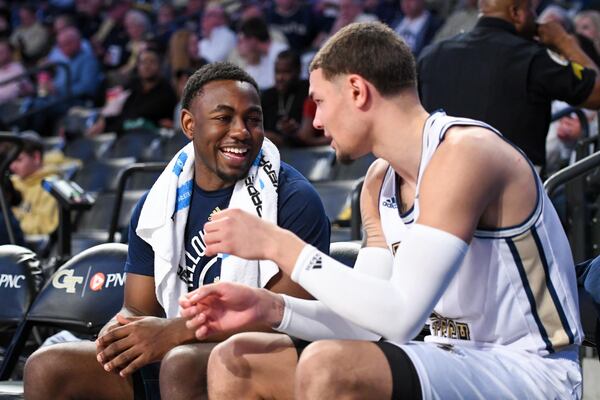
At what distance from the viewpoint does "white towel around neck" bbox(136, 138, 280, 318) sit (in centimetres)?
340

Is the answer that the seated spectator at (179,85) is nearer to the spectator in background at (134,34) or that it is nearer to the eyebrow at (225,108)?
the spectator in background at (134,34)

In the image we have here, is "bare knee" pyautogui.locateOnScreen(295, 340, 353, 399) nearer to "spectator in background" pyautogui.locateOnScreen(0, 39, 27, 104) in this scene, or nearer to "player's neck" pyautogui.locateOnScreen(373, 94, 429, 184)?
"player's neck" pyautogui.locateOnScreen(373, 94, 429, 184)

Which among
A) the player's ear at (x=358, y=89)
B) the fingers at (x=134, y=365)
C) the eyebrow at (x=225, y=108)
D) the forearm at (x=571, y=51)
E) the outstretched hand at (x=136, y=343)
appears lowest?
the fingers at (x=134, y=365)

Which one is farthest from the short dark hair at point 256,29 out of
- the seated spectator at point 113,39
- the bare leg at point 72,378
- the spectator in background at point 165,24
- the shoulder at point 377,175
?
the shoulder at point 377,175

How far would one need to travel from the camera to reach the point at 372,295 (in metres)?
2.39

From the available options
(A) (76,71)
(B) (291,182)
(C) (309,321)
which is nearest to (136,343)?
(C) (309,321)

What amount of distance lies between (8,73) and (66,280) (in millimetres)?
7829

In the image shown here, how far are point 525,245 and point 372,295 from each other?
0.40 m

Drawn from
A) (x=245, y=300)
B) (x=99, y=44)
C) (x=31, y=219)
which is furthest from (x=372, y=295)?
(x=99, y=44)

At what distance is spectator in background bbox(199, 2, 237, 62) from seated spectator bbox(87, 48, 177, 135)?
3.47 ft

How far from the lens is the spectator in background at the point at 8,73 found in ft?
37.2

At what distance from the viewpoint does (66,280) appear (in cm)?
412

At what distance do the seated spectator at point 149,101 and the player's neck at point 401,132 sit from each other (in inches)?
245

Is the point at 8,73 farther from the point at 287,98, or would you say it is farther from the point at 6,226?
the point at 6,226
